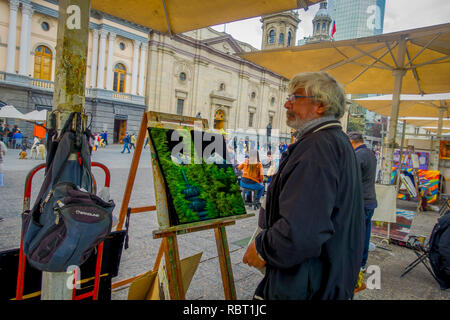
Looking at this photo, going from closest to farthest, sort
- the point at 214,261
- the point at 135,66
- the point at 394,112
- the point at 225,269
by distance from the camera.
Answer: the point at 225,269
the point at 214,261
the point at 394,112
the point at 135,66

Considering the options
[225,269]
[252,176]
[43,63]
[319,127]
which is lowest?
[225,269]

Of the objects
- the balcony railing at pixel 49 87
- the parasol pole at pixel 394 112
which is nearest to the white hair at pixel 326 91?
the parasol pole at pixel 394 112

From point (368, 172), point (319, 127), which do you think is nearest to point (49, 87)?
point (368, 172)

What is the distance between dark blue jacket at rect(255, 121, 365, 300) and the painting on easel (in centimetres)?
82

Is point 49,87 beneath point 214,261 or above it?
above

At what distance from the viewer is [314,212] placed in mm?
1362

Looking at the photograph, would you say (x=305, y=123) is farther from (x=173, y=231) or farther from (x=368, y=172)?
(x=368, y=172)

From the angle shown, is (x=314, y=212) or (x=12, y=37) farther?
(x=12, y=37)

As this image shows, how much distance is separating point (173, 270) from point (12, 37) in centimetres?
2570

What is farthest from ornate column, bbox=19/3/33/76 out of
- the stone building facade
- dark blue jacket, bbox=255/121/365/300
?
dark blue jacket, bbox=255/121/365/300

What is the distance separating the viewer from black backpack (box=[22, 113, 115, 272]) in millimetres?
1679

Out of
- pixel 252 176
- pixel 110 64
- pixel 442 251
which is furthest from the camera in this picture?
pixel 110 64

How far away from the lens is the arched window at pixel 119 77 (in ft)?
88.1

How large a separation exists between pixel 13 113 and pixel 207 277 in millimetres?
17285
